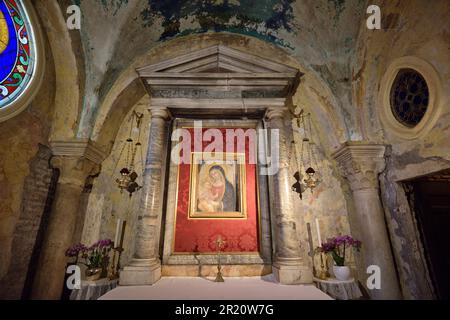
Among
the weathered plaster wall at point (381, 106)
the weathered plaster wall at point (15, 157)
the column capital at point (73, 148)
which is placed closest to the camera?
the weathered plaster wall at point (381, 106)

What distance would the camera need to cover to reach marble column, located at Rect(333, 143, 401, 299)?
132 inches

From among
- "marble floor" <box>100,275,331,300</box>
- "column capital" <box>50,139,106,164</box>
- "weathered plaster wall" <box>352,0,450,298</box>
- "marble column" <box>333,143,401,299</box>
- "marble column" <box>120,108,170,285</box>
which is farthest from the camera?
"column capital" <box>50,139,106,164</box>

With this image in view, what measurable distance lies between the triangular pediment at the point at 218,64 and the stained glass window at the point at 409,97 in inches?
72.5

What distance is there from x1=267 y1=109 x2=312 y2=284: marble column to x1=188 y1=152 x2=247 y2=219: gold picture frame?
0.69m

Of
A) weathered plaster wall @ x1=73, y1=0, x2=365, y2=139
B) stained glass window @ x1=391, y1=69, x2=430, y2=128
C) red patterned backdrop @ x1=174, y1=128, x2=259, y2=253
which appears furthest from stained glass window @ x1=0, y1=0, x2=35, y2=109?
stained glass window @ x1=391, y1=69, x2=430, y2=128

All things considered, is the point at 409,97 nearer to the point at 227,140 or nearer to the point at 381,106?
the point at 381,106

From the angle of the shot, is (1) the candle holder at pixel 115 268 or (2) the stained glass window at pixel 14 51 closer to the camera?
(2) the stained glass window at pixel 14 51

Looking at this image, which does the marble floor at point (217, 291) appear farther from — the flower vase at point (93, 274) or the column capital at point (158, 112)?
the column capital at point (158, 112)

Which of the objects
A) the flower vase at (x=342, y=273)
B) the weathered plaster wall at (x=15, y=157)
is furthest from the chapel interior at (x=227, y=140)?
the flower vase at (x=342, y=273)

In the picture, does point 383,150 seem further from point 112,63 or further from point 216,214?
point 112,63

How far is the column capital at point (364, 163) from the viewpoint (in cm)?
377

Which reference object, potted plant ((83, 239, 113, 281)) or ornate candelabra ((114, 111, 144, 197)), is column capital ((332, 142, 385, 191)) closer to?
ornate candelabra ((114, 111, 144, 197))

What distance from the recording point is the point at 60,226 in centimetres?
355
